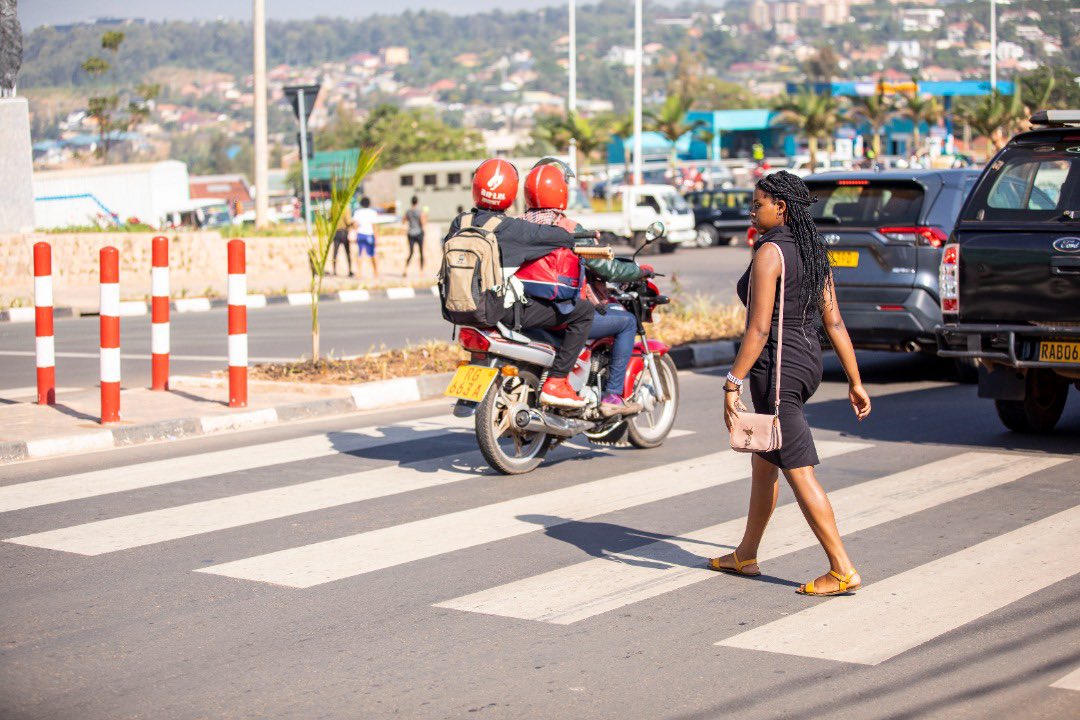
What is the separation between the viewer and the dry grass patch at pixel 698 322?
604 inches

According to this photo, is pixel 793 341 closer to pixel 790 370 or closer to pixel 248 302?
pixel 790 370

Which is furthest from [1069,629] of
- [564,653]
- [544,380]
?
[544,380]

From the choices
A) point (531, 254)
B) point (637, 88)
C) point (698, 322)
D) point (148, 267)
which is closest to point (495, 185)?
point (531, 254)

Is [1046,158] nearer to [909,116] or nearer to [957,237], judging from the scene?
[957,237]

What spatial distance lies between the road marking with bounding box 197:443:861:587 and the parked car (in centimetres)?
3349

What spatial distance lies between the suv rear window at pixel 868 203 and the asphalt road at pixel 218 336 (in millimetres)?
2661

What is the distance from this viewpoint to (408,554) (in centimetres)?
688

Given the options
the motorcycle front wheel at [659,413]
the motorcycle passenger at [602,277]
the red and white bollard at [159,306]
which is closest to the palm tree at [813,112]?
the red and white bollard at [159,306]

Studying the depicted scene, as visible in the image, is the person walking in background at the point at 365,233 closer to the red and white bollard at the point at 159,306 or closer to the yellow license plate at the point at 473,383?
the red and white bollard at the point at 159,306

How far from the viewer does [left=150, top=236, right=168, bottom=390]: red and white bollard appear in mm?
11133

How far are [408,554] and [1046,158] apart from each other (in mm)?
5427

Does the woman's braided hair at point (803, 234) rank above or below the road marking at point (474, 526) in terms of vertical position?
above

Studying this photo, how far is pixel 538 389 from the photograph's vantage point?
8977mm

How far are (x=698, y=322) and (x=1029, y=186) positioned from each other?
6.59 metres
